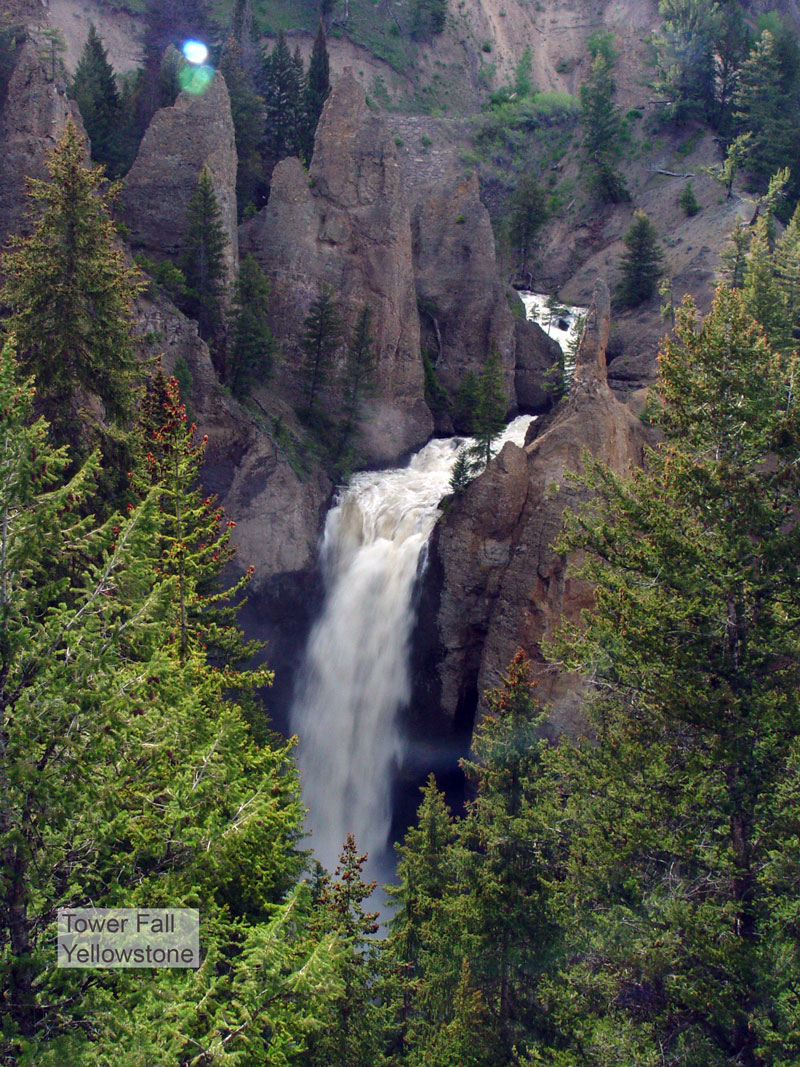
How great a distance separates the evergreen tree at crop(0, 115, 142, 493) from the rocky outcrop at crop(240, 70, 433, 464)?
20.0 meters

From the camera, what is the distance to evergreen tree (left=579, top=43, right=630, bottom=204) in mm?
65250

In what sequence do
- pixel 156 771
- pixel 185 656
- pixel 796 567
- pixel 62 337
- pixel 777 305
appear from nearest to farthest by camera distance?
pixel 156 771 < pixel 796 567 < pixel 185 656 < pixel 62 337 < pixel 777 305

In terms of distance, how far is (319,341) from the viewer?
129 feet

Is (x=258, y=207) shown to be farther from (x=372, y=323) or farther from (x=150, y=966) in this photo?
(x=150, y=966)

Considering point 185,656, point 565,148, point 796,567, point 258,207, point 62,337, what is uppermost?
point 565,148

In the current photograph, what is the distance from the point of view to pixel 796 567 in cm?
1363

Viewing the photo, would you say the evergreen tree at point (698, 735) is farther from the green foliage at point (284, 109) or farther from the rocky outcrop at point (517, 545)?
the green foliage at point (284, 109)

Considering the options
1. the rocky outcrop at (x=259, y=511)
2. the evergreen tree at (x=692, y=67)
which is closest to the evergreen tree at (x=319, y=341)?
the rocky outcrop at (x=259, y=511)

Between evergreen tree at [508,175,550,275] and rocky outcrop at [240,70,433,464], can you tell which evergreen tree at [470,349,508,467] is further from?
evergreen tree at [508,175,550,275]

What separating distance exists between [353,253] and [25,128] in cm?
1634

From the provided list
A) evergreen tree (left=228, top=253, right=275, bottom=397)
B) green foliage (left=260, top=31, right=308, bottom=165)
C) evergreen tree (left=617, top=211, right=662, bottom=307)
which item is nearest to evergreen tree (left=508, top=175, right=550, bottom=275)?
evergreen tree (left=617, top=211, right=662, bottom=307)

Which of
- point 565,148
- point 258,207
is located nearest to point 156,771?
point 258,207

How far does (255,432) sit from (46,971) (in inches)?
1102

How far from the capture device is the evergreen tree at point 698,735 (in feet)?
40.8
